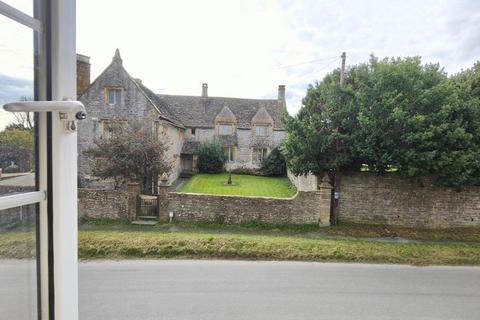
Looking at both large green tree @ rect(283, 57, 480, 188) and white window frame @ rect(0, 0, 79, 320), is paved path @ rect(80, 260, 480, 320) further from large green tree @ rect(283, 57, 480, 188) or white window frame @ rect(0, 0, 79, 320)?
white window frame @ rect(0, 0, 79, 320)

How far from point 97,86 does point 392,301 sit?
1883 cm

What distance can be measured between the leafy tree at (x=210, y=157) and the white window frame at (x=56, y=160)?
24.5 meters

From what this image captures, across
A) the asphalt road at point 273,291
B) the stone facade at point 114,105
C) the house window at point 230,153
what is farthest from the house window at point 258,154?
the asphalt road at point 273,291

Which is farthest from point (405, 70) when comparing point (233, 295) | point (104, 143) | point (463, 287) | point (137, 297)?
point (104, 143)

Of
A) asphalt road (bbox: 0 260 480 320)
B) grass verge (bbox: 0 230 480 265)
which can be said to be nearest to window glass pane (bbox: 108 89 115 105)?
grass verge (bbox: 0 230 480 265)

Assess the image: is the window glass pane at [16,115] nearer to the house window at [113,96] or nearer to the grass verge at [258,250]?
the grass verge at [258,250]

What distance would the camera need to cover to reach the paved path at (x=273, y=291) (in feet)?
17.9

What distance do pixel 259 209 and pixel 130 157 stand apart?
663 cm

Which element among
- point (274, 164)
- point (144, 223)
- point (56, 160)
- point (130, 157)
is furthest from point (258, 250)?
point (274, 164)

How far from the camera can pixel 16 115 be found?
860 mm

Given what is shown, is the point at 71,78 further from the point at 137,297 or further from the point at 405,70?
the point at 405,70

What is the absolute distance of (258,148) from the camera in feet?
91.5

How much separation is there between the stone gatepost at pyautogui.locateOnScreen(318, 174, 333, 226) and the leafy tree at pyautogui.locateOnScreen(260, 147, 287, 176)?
14.3 m

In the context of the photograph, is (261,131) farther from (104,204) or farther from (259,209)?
(104,204)
